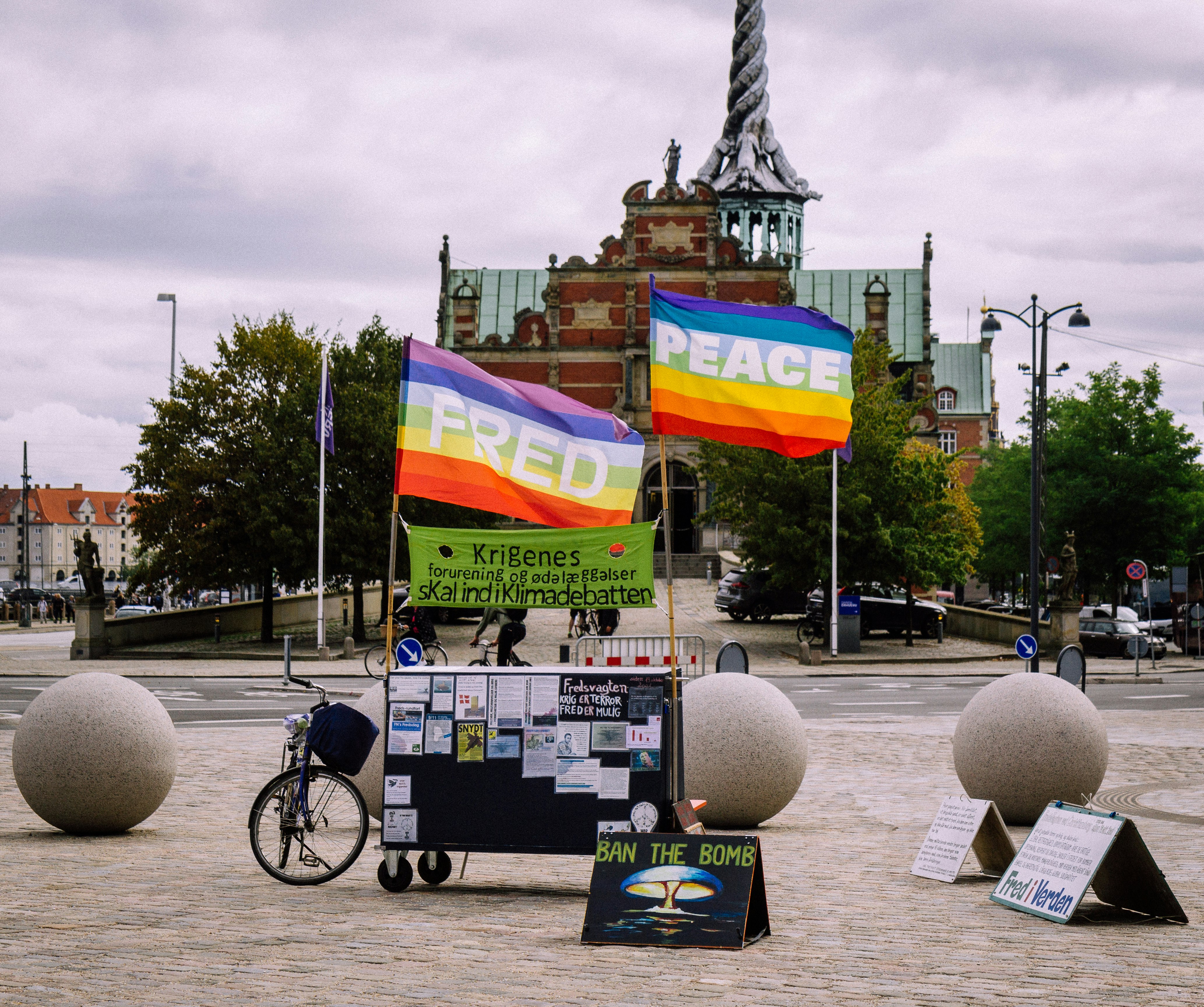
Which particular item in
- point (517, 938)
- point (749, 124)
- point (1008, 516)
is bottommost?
point (517, 938)

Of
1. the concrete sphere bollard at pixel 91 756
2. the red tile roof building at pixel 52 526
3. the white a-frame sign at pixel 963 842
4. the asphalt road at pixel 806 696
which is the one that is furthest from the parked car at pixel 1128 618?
the red tile roof building at pixel 52 526

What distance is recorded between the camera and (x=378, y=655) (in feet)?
96.4

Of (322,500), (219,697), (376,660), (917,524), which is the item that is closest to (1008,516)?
(917,524)

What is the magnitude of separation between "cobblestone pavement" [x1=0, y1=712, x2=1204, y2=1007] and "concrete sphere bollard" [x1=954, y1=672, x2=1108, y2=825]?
0.39 metres

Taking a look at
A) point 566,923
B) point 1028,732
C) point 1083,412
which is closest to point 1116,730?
point 1028,732

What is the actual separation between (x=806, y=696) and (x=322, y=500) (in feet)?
51.1

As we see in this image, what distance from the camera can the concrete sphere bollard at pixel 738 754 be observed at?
10.8 metres

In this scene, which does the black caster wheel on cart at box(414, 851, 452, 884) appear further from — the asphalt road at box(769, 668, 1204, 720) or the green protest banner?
the asphalt road at box(769, 668, 1204, 720)

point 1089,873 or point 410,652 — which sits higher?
point 410,652

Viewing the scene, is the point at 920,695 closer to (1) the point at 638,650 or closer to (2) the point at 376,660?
(1) the point at 638,650

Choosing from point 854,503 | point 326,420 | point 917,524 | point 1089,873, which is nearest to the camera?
point 1089,873

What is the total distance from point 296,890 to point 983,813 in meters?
4.32

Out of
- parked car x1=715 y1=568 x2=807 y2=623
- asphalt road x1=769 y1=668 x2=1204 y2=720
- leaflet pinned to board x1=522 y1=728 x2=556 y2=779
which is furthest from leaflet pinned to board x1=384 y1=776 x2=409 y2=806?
parked car x1=715 y1=568 x2=807 y2=623

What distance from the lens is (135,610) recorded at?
63375mm
